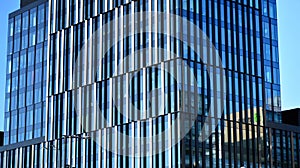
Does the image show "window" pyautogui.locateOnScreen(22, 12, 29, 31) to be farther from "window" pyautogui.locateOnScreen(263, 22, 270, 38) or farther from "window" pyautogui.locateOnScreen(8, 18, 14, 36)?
"window" pyautogui.locateOnScreen(263, 22, 270, 38)

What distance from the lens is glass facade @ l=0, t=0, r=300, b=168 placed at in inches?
3073

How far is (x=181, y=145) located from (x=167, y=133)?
87.2 inches

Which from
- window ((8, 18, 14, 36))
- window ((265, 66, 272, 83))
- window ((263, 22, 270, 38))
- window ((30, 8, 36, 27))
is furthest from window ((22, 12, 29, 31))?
window ((265, 66, 272, 83))

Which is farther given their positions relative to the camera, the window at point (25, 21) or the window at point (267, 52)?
the window at point (25, 21)

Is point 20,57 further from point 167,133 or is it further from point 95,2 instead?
point 167,133

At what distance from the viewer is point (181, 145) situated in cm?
7544

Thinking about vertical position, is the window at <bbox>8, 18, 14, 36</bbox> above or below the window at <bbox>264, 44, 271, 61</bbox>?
above

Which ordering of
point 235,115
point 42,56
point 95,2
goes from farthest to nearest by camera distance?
point 42,56 < point 95,2 < point 235,115

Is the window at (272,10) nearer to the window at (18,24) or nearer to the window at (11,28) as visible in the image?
the window at (18,24)

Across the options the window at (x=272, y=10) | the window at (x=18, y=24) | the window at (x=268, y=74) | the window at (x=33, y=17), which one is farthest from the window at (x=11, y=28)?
the window at (x=268, y=74)

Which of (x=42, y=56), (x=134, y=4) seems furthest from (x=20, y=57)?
(x=134, y=4)

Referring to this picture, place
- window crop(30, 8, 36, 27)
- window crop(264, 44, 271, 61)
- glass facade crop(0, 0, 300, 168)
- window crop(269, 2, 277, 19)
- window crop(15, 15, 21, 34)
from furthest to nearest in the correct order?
1. window crop(15, 15, 21, 34)
2. window crop(30, 8, 36, 27)
3. window crop(269, 2, 277, 19)
4. window crop(264, 44, 271, 61)
5. glass facade crop(0, 0, 300, 168)

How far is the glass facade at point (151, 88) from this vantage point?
78062 mm

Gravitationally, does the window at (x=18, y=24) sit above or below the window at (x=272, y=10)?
above
